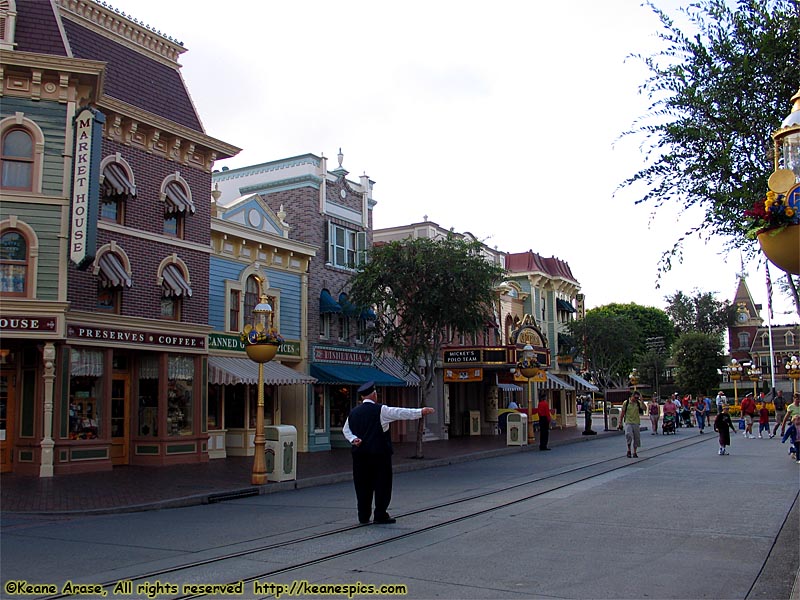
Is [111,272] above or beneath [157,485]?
above

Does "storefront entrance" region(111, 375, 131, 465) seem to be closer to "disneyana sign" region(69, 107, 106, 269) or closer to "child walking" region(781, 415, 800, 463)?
"disneyana sign" region(69, 107, 106, 269)

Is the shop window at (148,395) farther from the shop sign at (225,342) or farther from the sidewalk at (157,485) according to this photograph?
the shop sign at (225,342)

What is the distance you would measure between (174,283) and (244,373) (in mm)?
3592

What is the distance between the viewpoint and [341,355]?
29.3 meters

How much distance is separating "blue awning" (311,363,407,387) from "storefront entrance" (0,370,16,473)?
411 inches

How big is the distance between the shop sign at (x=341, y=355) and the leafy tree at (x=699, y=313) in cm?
6716

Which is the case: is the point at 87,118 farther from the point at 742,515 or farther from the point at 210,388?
the point at 742,515

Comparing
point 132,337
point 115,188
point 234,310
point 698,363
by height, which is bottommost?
point 132,337

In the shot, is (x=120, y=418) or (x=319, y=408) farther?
(x=319, y=408)

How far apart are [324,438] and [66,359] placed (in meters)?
11.6

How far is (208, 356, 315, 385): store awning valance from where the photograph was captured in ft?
74.5

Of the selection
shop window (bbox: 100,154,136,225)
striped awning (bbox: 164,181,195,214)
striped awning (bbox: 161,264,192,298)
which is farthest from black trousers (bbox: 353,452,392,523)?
striped awning (bbox: 164,181,195,214)

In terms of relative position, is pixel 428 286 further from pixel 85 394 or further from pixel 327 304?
pixel 85 394

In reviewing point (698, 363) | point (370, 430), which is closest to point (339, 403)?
point (370, 430)
